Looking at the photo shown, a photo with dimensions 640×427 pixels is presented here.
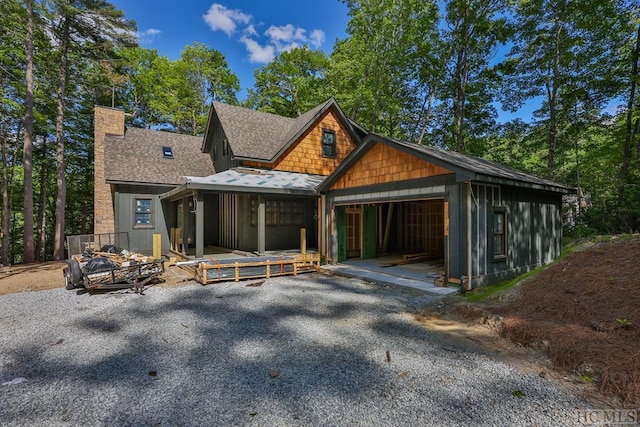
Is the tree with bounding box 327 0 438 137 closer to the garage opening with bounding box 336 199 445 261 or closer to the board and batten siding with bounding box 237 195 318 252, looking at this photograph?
the garage opening with bounding box 336 199 445 261

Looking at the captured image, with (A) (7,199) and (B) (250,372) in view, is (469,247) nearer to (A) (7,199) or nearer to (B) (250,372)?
(B) (250,372)

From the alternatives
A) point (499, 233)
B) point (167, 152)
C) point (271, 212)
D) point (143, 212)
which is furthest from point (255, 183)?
point (499, 233)

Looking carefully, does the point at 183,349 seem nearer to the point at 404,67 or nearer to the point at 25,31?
the point at 25,31

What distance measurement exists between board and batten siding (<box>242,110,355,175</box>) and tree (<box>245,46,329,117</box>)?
11124 mm

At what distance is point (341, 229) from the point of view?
1124 cm

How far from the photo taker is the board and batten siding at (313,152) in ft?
47.0

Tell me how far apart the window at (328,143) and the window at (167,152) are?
7.73 metres

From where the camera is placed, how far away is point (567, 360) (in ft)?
12.0

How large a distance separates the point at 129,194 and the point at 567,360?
1466 cm

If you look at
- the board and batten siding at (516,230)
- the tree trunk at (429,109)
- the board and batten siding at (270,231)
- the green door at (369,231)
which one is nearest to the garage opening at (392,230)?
the green door at (369,231)

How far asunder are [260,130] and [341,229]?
24.1 ft

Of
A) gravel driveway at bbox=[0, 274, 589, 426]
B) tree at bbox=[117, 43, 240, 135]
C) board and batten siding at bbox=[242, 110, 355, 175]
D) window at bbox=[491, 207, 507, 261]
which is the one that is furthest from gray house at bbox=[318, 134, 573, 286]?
tree at bbox=[117, 43, 240, 135]

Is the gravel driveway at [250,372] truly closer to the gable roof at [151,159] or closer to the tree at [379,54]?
the gable roof at [151,159]

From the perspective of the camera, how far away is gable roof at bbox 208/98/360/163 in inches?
538
